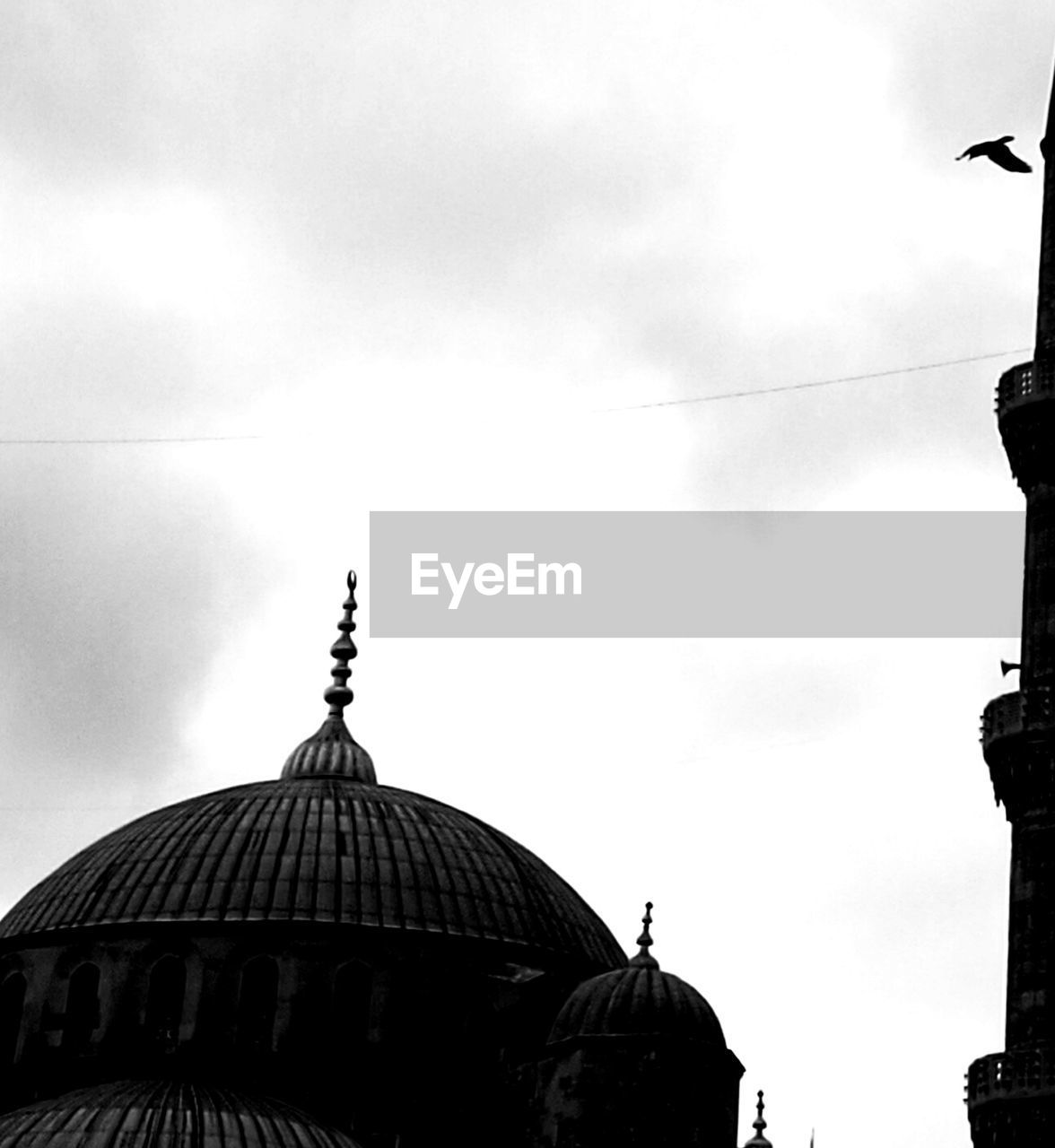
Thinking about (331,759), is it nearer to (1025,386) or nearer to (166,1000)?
(166,1000)

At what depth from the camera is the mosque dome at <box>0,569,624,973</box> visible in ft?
188

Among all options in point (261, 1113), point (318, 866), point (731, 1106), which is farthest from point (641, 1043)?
point (318, 866)

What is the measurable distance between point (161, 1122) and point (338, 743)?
17.1m

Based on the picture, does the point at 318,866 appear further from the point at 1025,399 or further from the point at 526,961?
the point at 1025,399

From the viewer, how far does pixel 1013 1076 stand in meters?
42.5

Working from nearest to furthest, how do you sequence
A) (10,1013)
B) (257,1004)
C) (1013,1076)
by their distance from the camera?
(1013,1076) < (257,1004) < (10,1013)

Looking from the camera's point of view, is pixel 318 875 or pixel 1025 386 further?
pixel 318 875

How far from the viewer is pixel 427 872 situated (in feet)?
193

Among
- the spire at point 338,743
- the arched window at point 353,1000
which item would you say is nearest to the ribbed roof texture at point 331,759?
the spire at point 338,743

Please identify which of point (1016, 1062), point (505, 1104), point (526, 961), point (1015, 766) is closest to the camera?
point (1016, 1062)

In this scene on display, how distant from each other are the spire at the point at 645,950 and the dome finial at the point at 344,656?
15.1m

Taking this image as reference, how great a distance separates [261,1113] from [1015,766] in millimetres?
14140

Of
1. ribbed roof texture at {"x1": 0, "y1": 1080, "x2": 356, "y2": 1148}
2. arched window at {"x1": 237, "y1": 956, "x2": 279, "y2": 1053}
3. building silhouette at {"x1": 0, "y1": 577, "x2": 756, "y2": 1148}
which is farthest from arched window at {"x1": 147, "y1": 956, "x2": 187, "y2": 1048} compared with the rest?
ribbed roof texture at {"x1": 0, "y1": 1080, "x2": 356, "y2": 1148}

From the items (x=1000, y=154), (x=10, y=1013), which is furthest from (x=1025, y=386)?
(x=10, y=1013)
